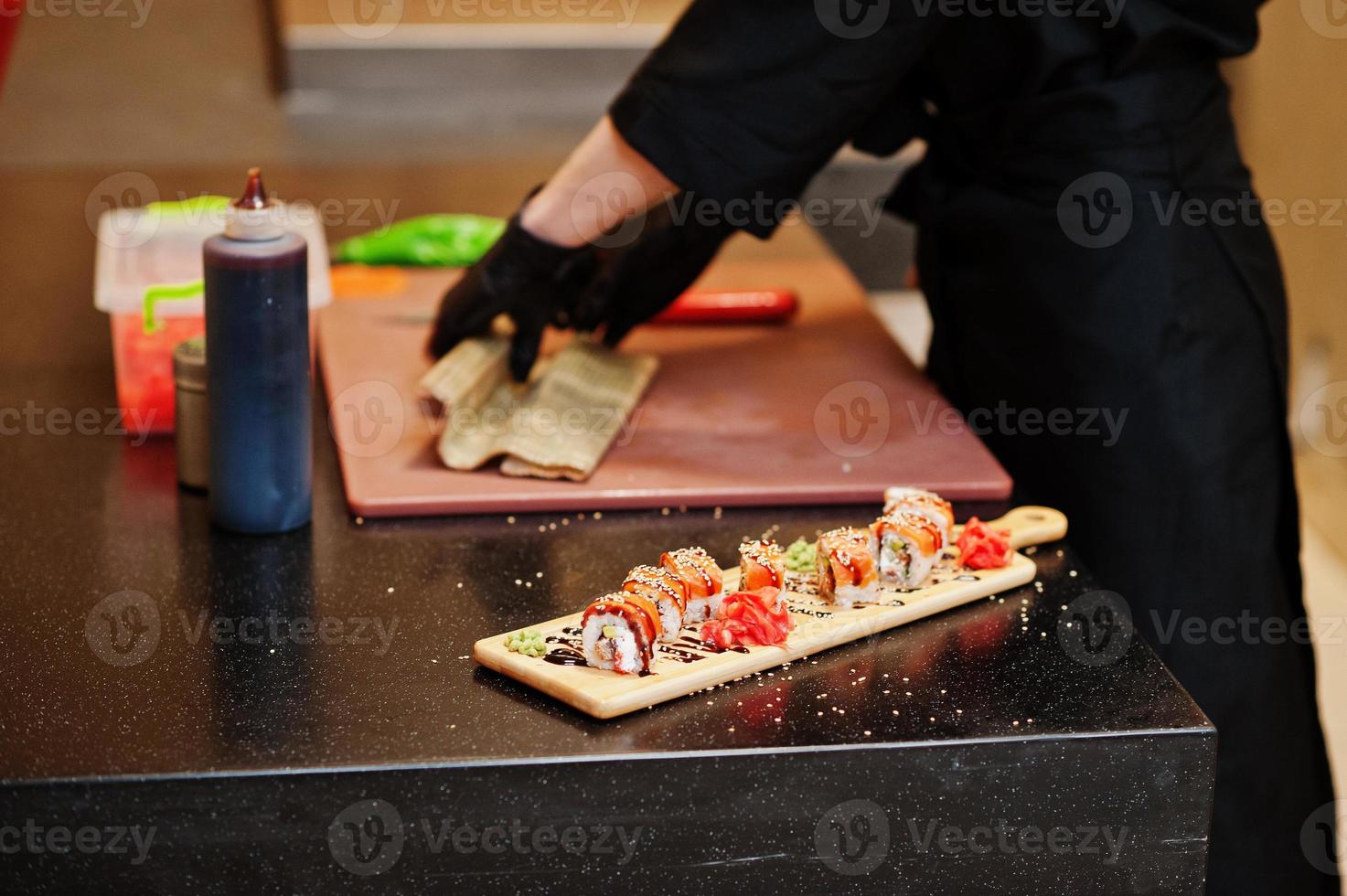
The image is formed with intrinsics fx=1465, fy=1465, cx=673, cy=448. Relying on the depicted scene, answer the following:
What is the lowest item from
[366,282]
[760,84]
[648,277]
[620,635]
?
Answer: [366,282]

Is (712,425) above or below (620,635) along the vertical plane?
below

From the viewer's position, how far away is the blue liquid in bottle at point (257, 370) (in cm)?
107

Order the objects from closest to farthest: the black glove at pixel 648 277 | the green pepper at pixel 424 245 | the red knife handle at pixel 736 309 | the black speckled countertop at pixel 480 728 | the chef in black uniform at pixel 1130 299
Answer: the black speckled countertop at pixel 480 728 < the chef in black uniform at pixel 1130 299 < the black glove at pixel 648 277 < the red knife handle at pixel 736 309 < the green pepper at pixel 424 245

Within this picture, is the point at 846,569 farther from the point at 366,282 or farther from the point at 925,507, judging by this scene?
the point at 366,282

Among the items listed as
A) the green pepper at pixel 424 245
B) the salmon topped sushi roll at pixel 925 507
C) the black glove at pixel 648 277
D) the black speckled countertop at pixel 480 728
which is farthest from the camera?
the green pepper at pixel 424 245

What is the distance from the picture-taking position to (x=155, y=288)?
1276 mm

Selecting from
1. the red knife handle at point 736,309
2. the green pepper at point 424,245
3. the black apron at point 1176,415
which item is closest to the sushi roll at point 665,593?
the black apron at point 1176,415

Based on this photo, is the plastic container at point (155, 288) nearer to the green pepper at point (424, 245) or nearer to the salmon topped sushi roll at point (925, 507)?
the green pepper at point (424, 245)

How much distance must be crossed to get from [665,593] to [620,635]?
0.05 meters

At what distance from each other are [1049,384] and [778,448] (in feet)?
0.95

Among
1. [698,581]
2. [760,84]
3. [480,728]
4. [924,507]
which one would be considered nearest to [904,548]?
[924,507]

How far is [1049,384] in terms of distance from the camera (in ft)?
4.64

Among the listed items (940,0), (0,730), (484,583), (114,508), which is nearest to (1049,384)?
(940,0)

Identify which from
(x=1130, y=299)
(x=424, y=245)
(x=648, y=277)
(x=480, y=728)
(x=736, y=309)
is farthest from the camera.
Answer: (x=424, y=245)
